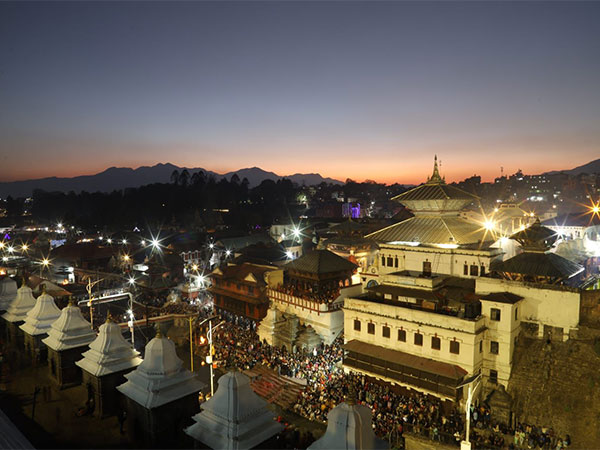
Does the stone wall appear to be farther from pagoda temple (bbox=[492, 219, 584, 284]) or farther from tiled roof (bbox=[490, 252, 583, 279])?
tiled roof (bbox=[490, 252, 583, 279])

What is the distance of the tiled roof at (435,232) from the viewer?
32.6 metres

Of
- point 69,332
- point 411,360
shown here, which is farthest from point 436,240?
point 69,332

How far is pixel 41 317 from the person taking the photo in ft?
43.7

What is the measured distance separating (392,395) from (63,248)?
62.6 metres

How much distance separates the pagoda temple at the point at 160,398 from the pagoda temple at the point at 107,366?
1244 millimetres

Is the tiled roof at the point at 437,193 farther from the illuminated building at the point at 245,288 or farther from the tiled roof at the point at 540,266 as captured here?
the illuminated building at the point at 245,288

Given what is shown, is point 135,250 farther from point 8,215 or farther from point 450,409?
point 8,215

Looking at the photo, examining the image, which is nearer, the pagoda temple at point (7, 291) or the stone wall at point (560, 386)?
the pagoda temple at point (7, 291)

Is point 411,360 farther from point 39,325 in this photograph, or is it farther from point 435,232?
point 39,325

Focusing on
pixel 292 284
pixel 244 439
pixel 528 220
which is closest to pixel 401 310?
pixel 292 284

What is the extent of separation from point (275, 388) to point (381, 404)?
284 inches

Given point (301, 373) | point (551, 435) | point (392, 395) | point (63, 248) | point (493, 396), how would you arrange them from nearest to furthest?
point (551, 435), point (493, 396), point (392, 395), point (301, 373), point (63, 248)

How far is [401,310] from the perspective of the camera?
82.7 feet

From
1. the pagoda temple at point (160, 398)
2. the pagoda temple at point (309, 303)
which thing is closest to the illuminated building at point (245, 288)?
the pagoda temple at point (309, 303)
